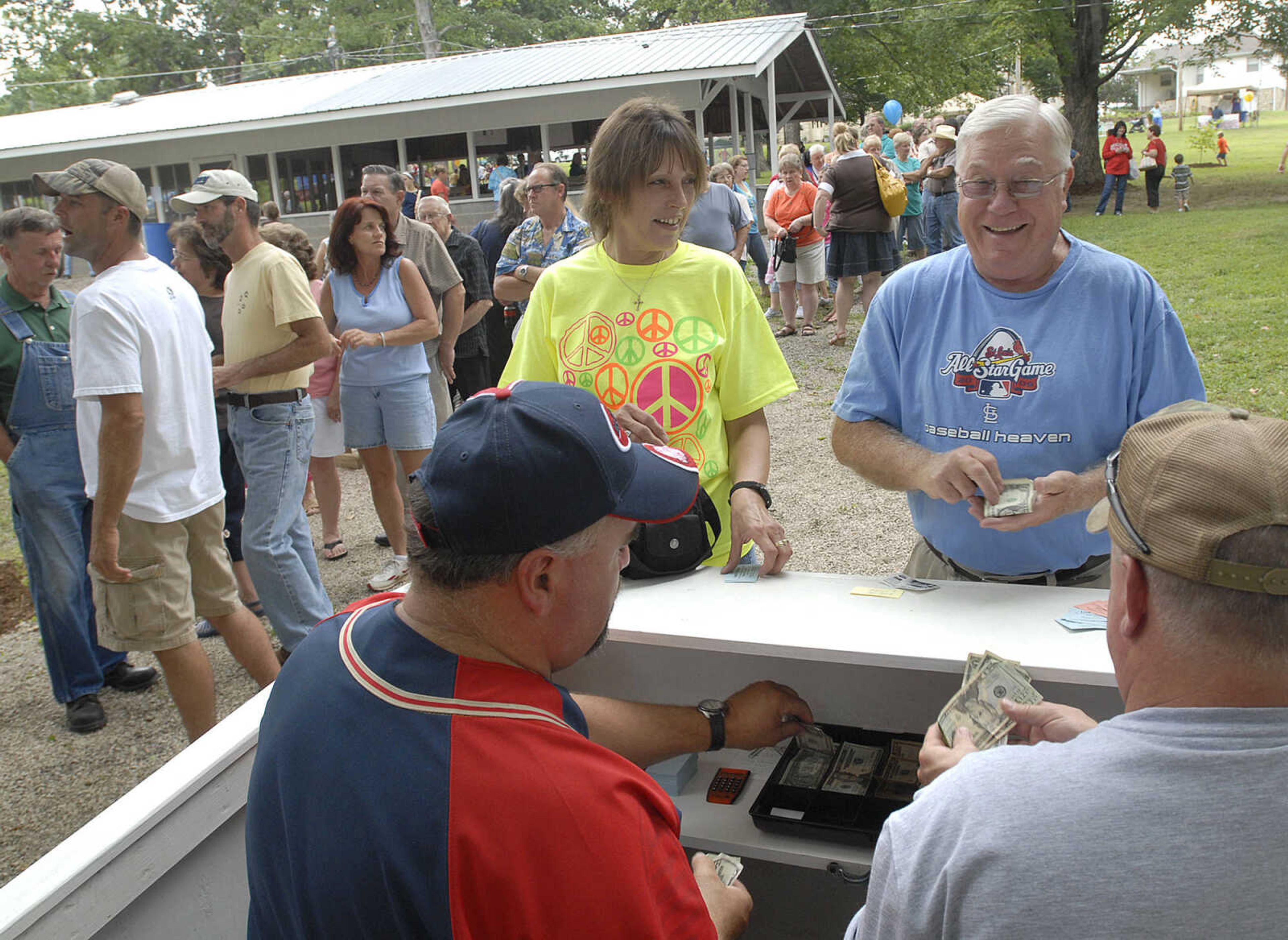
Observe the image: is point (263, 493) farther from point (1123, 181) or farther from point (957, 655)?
point (1123, 181)

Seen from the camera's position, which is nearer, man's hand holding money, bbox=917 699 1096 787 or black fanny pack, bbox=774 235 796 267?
man's hand holding money, bbox=917 699 1096 787

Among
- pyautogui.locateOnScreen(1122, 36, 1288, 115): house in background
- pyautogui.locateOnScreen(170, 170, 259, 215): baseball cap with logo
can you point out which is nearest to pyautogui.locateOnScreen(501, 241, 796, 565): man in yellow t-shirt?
pyautogui.locateOnScreen(170, 170, 259, 215): baseball cap with logo

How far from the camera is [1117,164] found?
18.6 metres

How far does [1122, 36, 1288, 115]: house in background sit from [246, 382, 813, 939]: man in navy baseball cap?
237 feet

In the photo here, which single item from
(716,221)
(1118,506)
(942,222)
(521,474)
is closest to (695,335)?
(521,474)

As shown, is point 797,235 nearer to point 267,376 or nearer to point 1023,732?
point 267,376

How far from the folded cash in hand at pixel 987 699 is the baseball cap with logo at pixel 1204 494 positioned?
0.58m

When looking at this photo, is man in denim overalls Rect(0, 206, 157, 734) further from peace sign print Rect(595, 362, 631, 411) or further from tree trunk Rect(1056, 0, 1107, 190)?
tree trunk Rect(1056, 0, 1107, 190)

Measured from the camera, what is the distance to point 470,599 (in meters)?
1.30

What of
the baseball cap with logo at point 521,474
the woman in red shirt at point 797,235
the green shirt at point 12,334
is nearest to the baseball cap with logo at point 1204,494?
the baseball cap with logo at point 521,474

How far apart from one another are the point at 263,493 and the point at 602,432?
3.14m

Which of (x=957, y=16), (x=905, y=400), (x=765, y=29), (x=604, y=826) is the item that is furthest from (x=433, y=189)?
(x=957, y=16)

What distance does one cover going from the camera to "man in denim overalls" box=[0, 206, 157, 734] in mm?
3893

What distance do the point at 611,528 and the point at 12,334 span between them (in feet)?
11.7
